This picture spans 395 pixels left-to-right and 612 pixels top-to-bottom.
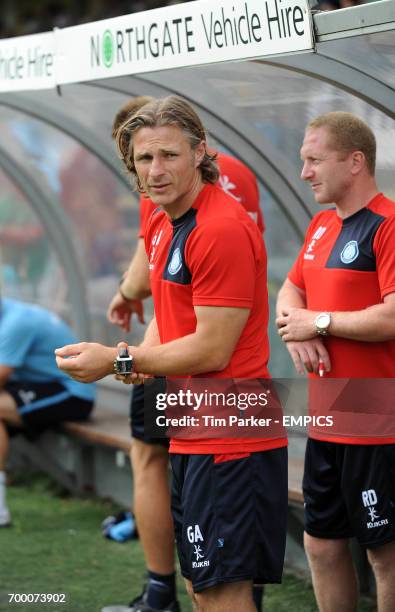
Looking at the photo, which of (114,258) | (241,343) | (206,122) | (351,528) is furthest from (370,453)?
(114,258)

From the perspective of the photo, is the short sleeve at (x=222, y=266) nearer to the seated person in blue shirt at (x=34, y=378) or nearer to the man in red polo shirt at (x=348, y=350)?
the man in red polo shirt at (x=348, y=350)

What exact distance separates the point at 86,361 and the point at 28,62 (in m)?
2.22

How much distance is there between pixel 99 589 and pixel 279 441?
209cm

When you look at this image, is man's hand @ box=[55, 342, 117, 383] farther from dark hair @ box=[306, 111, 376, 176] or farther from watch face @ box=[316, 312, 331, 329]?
dark hair @ box=[306, 111, 376, 176]

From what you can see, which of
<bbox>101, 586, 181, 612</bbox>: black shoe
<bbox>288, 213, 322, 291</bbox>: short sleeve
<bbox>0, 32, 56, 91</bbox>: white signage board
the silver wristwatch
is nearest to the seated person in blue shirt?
<bbox>0, 32, 56, 91</bbox>: white signage board

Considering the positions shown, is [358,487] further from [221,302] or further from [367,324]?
[221,302]

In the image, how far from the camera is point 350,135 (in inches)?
145

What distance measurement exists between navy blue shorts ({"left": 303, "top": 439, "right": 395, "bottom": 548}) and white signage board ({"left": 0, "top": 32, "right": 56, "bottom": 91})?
2013mm

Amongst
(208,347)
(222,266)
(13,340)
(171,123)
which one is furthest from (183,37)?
(13,340)

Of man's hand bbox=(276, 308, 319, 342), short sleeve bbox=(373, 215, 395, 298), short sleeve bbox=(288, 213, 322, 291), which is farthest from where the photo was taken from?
short sleeve bbox=(288, 213, 322, 291)

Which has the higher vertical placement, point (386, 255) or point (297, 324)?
point (386, 255)

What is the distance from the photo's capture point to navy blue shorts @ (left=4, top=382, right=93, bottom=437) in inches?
261

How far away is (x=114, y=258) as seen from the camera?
7.97 meters

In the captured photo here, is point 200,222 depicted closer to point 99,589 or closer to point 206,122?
point 206,122
